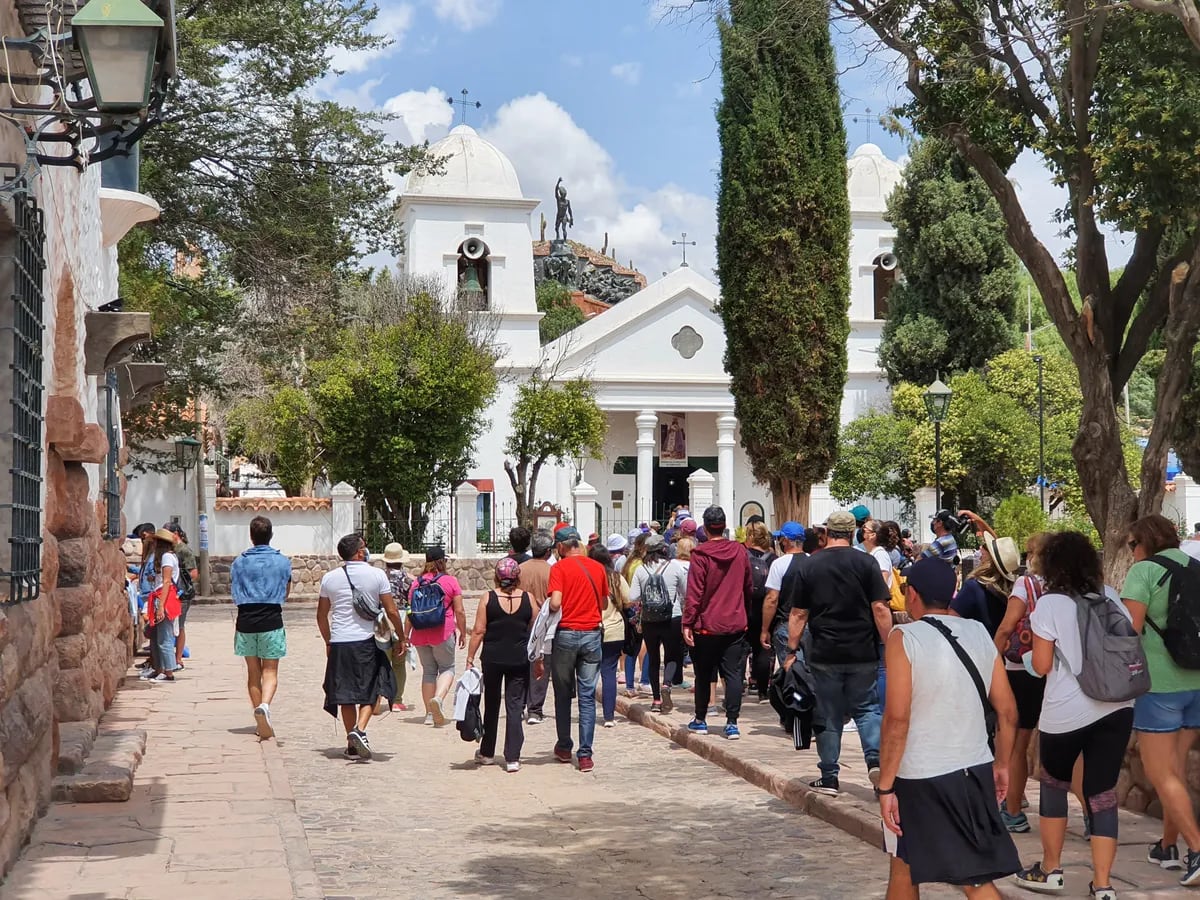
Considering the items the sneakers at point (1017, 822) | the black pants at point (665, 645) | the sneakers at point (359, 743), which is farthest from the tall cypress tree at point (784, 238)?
the sneakers at point (1017, 822)

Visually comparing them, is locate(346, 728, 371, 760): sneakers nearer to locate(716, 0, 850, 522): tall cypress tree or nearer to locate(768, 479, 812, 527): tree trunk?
locate(716, 0, 850, 522): tall cypress tree

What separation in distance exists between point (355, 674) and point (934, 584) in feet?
20.5

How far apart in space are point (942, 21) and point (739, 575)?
5392mm

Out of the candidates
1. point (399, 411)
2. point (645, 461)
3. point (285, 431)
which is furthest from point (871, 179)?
point (399, 411)

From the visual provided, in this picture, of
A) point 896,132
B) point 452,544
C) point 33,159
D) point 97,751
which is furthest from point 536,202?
point 33,159

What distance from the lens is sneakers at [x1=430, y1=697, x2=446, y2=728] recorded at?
514 inches

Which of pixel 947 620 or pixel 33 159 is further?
pixel 33 159

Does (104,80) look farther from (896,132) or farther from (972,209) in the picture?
(972,209)

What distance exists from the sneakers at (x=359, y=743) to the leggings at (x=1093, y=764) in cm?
591

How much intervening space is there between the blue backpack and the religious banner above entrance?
37816mm

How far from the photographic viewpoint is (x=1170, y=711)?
6676mm

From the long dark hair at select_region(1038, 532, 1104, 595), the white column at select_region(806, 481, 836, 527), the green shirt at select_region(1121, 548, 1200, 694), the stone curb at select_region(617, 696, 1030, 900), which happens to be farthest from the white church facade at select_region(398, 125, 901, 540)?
the long dark hair at select_region(1038, 532, 1104, 595)

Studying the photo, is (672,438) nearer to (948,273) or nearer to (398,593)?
(948,273)

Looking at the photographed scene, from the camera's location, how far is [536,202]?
4734 cm
